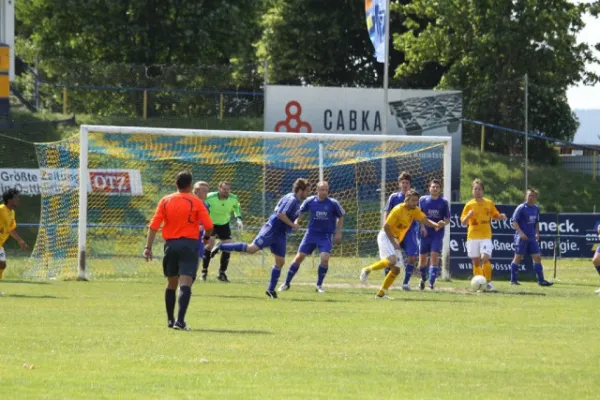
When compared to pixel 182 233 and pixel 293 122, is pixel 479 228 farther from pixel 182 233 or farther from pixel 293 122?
pixel 293 122

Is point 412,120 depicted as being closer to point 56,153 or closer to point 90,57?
point 56,153

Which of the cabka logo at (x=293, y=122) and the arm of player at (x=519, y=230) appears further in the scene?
the cabka logo at (x=293, y=122)

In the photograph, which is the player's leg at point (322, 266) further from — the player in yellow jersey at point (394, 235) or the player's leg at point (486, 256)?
the player's leg at point (486, 256)

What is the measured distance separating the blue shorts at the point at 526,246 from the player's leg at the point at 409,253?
11.7 feet

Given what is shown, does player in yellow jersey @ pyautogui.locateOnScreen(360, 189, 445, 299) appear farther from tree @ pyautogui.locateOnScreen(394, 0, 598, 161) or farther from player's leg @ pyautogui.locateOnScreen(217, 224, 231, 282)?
tree @ pyautogui.locateOnScreen(394, 0, 598, 161)

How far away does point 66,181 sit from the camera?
2523 cm

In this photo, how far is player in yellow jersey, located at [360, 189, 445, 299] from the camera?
62.8ft

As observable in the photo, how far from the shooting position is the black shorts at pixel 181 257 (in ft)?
45.3

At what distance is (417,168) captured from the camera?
28.8 meters

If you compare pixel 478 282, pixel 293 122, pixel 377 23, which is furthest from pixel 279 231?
pixel 293 122

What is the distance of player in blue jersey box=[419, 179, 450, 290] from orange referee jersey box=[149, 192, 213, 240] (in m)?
8.88

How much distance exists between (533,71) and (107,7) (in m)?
16.0

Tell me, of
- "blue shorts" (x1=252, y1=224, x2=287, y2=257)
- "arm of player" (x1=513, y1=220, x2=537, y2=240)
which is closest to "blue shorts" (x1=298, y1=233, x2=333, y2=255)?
"blue shorts" (x1=252, y1=224, x2=287, y2=257)

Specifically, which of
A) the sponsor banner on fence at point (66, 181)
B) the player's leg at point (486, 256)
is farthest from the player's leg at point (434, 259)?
the sponsor banner on fence at point (66, 181)
